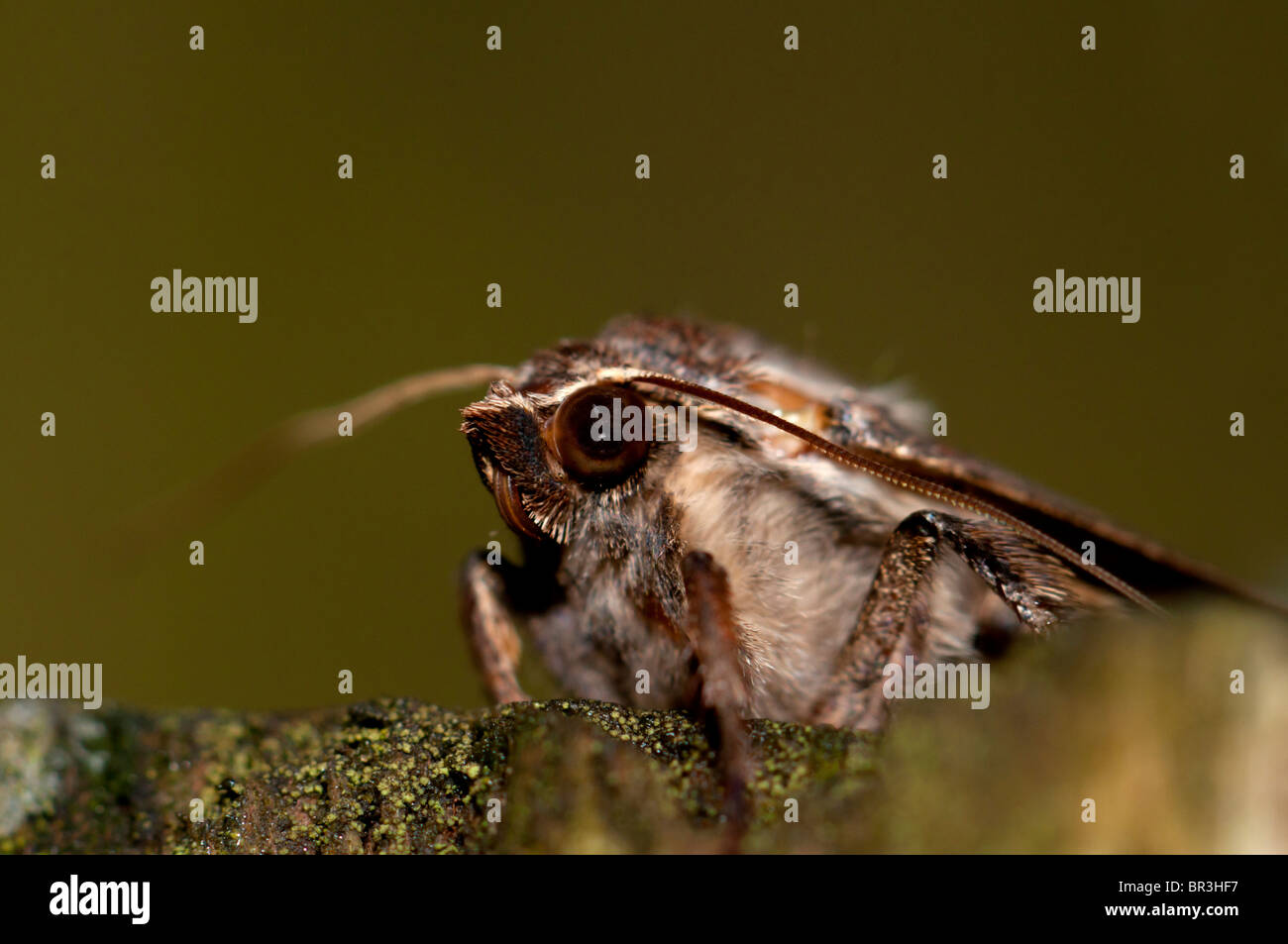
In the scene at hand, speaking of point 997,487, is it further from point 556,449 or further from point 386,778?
point 386,778

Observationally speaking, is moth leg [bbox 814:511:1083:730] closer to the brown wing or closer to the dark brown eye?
the brown wing

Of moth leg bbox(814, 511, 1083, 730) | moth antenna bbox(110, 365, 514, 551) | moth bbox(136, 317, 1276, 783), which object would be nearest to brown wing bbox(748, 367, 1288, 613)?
moth bbox(136, 317, 1276, 783)

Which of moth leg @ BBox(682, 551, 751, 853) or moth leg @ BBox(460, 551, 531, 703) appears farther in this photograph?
moth leg @ BBox(460, 551, 531, 703)

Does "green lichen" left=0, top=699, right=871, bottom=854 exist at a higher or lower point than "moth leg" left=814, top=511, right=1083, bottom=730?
lower

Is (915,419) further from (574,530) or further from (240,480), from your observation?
(240,480)

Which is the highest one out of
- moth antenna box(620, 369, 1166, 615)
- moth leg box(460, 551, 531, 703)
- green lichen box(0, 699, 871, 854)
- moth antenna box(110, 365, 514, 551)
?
moth antenna box(110, 365, 514, 551)
